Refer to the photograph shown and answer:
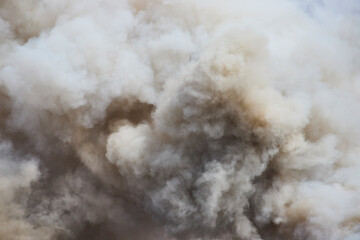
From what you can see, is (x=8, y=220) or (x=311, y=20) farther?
(x=311, y=20)

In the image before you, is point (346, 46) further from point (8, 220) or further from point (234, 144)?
point (8, 220)

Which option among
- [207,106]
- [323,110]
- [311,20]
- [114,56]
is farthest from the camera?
[311,20]

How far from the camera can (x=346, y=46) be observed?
1476cm

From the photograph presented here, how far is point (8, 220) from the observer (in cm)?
1335

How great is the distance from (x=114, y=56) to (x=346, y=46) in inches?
356

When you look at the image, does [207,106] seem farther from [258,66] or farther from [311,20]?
[311,20]

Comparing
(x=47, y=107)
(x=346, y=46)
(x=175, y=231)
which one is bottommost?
(x=175, y=231)

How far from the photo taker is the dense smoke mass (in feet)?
39.2

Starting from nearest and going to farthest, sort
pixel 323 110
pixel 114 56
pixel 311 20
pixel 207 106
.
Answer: pixel 207 106
pixel 323 110
pixel 114 56
pixel 311 20

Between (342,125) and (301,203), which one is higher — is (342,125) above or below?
above

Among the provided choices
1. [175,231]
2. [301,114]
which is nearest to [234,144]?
[301,114]

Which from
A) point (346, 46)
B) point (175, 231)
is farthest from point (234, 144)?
point (346, 46)

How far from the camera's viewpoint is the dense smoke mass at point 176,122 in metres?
11.9

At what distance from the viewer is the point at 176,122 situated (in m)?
12.3
